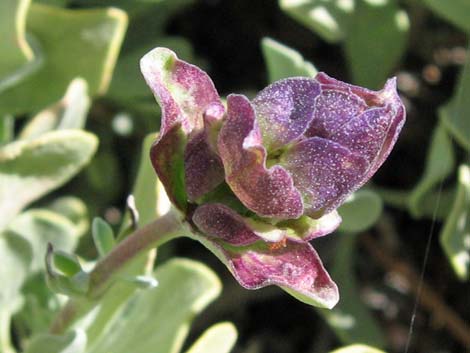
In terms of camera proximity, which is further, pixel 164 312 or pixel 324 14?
pixel 324 14

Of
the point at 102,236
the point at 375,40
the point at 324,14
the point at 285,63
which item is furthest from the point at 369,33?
the point at 102,236

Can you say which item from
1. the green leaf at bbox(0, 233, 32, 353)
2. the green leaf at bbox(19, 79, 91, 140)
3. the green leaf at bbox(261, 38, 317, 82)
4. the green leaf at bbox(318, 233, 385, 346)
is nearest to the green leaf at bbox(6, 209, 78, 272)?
the green leaf at bbox(0, 233, 32, 353)

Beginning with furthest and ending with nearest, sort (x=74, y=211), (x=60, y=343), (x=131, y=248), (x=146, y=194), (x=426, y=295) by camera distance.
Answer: (x=426, y=295) → (x=74, y=211) → (x=146, y=194) → (x=60, y=343) → (x=131, y=248)

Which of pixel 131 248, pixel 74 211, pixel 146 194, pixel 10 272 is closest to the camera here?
pixel 131 248

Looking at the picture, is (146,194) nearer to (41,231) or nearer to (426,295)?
(41,231)

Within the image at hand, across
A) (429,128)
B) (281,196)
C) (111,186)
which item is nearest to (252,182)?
(281,196)

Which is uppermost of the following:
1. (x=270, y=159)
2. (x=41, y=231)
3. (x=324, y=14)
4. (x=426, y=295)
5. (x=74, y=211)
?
(x=270, y=159)

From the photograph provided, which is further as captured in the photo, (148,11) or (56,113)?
(148,11)

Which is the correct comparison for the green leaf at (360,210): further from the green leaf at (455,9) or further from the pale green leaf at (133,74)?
the pale green leaf at (133,74)

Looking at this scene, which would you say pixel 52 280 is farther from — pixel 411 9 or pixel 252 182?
pixel 411 9
